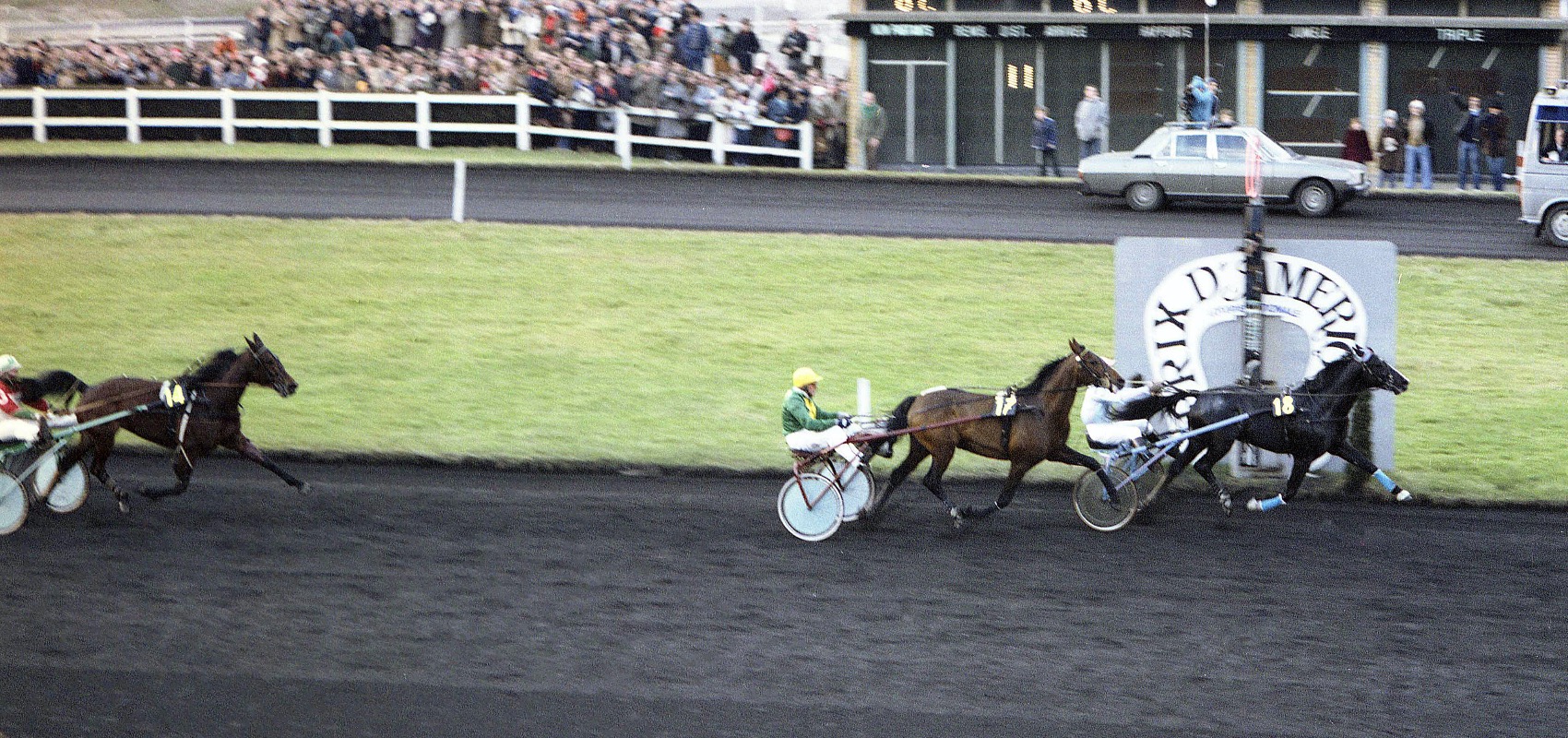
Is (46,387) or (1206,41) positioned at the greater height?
(1206,41)

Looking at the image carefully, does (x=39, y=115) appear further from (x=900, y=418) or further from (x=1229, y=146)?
(x=900, y=418)

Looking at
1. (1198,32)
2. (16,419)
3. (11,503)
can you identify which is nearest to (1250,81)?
(1198,32)

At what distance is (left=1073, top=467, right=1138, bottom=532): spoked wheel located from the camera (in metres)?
11.5

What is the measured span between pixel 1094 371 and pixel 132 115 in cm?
2344

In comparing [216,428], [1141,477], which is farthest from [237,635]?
[1141,477]

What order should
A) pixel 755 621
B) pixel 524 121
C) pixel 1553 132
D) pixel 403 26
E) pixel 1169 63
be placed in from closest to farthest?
pixel 755 621, pixel 1553 132, pixel 524 121, pixel 1169 63, pixel 403 26

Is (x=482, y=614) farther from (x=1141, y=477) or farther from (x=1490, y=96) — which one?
(x=1490, y=96)

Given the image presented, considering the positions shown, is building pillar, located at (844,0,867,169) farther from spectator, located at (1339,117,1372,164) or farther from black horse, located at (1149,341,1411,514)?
black horse, located at (1149,341,1411,514)

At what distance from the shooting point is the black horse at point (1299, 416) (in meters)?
11.7

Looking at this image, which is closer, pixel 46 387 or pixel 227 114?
pixel 46 387

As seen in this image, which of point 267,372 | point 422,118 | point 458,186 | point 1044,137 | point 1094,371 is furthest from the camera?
point 422,118

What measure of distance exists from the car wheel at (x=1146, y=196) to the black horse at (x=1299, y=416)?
11630mm

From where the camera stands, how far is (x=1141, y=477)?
12000mm

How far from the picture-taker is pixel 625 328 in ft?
60.9
